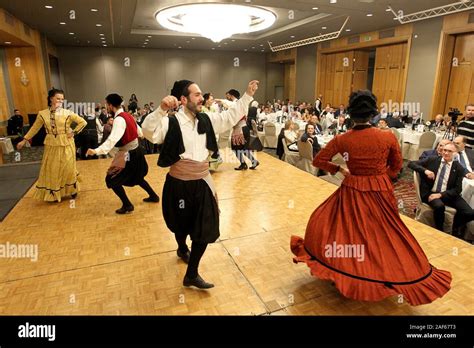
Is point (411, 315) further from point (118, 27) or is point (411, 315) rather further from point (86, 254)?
point (118, 27)

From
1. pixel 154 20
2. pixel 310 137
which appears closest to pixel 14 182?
pixel 310 137

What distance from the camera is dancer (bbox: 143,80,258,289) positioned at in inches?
91.5

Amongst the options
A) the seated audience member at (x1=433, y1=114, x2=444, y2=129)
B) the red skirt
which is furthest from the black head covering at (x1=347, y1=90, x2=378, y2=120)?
the seated audience member at (x1=433, y1=114, x2=444, y2=129)

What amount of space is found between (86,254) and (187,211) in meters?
1.39

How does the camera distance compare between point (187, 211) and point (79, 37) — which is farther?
point (79, 37)

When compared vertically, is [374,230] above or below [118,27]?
below

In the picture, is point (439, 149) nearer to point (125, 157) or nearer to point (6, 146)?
point (125, 157)

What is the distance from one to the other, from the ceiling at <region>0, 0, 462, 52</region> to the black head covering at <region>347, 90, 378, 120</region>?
6121 millimetres

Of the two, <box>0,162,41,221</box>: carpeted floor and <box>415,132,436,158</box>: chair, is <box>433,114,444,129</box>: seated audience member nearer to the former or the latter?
<box>415,132,436,158</box>: chair

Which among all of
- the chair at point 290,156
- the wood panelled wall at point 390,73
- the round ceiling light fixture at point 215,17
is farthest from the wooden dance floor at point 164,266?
the wood panelled wall at point 390,73

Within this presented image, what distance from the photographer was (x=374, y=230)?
2.18 metres
